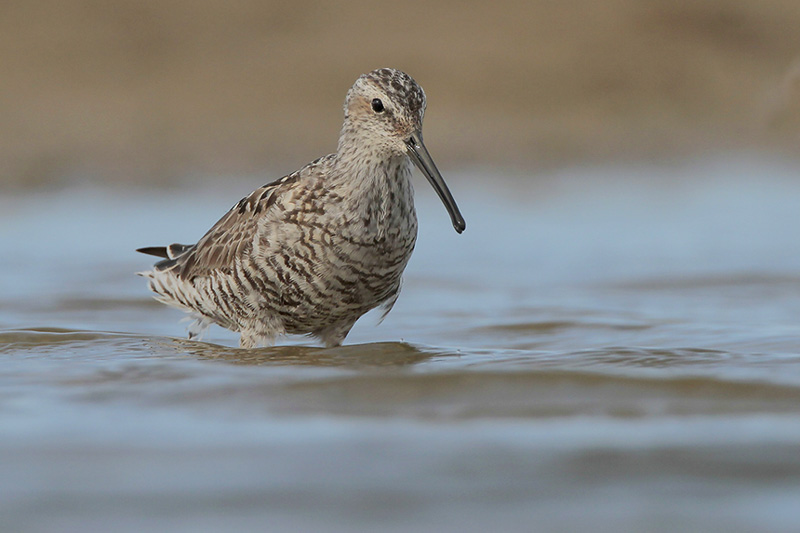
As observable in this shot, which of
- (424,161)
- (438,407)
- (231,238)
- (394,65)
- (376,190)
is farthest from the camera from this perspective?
(394,65)

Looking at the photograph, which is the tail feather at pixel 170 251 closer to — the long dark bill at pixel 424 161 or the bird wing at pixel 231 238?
the bird wing at pixel 231 238

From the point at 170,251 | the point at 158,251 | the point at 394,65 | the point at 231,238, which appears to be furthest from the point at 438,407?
the point at 394,65

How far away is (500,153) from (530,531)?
13.3 m

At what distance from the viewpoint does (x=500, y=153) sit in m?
17.1

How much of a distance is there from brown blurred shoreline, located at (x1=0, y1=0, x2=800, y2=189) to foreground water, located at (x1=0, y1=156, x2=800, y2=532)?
5.82 meters

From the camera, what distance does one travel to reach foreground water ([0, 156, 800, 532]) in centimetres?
434

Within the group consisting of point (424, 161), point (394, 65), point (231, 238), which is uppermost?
point (394, 65)

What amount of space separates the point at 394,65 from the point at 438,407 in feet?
43.3

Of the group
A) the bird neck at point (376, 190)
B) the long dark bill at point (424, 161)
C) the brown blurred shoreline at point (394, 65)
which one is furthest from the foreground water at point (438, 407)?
the brown blurred shoreline at point (394, 65)

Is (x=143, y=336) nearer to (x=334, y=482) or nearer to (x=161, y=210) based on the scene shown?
(x=334, y=482)

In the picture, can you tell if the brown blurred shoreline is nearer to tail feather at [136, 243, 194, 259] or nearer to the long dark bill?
tail feather at [136, 243, 194, 259]

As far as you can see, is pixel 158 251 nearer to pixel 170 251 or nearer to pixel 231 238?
pixel 170 251

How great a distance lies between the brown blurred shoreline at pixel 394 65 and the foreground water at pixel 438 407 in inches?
229

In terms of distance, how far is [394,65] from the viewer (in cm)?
1845
